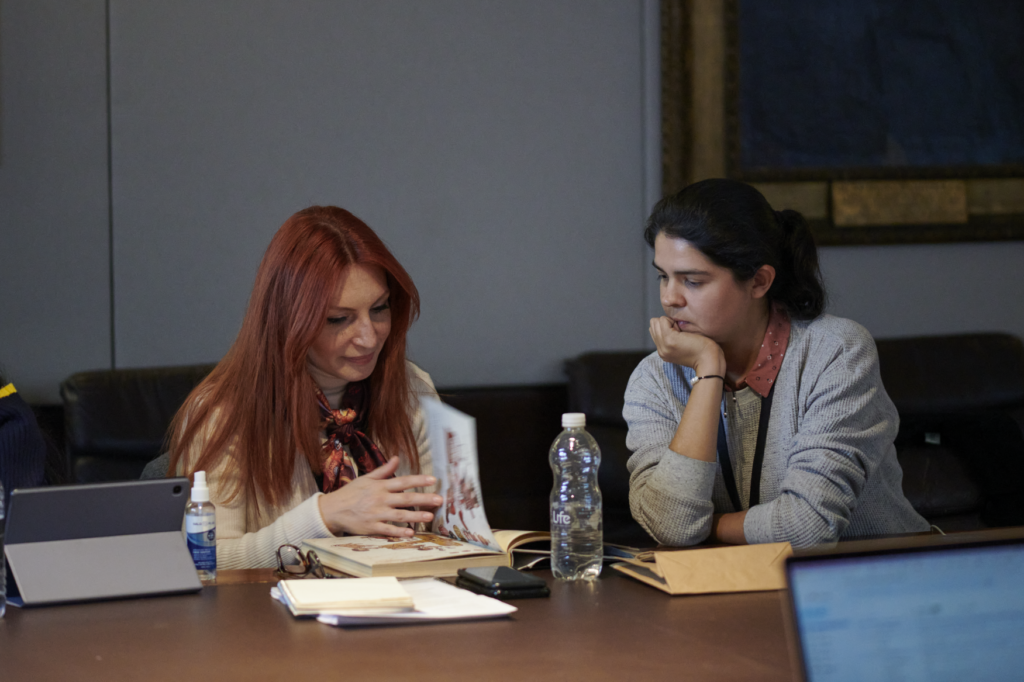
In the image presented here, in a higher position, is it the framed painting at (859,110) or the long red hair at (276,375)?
the framed painting at (859,110)

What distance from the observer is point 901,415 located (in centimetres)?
287

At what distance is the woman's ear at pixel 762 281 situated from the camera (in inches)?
77.6

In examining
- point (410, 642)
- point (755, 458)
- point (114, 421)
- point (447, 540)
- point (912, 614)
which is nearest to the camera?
point (912, 614)

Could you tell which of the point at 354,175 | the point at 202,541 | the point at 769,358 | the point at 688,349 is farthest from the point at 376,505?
the point at 354,175

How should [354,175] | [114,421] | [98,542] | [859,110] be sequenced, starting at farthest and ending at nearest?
[859,110]
[354,175]
[114,421]
[98,542]

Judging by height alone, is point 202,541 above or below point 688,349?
below

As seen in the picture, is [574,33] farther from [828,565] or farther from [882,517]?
[828,565]

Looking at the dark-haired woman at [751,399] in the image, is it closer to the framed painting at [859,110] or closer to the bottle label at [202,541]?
the bottle label at [202,541]

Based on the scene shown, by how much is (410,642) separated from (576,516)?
39 centimetres

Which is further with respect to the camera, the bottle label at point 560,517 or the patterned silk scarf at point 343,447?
the patterned silk scarf at point 343,447

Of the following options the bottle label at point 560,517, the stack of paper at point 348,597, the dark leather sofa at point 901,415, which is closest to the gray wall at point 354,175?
the dark leather sofa at point 901,415

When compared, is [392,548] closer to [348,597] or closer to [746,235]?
[348,597]

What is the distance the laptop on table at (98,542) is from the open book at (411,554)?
21 centimetres

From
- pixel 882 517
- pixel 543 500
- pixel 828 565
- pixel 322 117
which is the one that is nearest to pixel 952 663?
pixel 828 565
